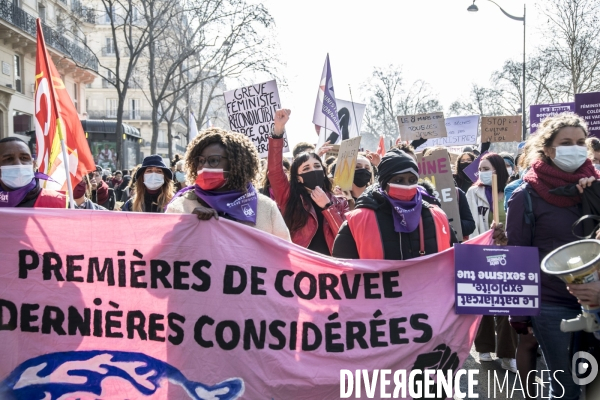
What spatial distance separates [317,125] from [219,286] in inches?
298

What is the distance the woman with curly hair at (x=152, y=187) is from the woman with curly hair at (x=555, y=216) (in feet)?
11.4

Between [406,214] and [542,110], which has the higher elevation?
[542,110]

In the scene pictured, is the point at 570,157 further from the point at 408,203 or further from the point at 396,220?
the point at 396,220

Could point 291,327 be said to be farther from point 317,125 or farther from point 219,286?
point 317,125

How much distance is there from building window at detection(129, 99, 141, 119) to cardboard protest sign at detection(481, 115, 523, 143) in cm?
6524

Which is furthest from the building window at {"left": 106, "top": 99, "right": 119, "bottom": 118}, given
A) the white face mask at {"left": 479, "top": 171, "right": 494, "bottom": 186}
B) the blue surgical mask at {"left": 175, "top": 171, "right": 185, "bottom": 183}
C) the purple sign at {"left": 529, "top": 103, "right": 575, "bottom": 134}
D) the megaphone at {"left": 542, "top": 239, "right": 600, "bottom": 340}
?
the megaphone at {"left": 542, "top": 239, "right": 600, "bottom": 340}

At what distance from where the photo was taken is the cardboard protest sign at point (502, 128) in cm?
1352

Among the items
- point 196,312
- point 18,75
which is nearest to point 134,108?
point 18,75

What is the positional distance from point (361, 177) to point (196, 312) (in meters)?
2.97

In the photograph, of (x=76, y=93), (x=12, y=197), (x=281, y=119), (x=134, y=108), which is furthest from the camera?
(x=134, y=108)

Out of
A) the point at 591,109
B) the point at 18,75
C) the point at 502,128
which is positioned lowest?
the point at 502,128

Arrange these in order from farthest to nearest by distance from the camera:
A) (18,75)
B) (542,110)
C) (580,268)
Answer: (18,75) < (542,110) < (580,268)

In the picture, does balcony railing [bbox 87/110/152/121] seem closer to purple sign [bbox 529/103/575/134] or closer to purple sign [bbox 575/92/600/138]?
purple sign [bbox 529/103/575/134]

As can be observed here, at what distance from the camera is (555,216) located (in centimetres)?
384
